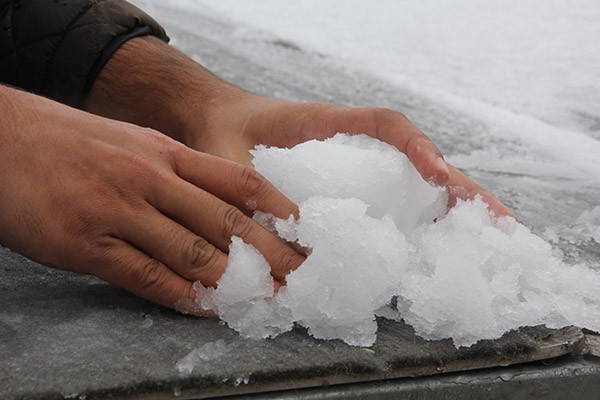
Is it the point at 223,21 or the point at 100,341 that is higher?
the point at 100,341

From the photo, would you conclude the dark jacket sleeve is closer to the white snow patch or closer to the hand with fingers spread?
the hand with fingers spread


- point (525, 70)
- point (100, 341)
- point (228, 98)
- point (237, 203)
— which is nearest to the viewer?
point (100, 341)

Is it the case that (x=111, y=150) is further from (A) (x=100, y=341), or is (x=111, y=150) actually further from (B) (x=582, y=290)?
(B) (x=582, y=290)

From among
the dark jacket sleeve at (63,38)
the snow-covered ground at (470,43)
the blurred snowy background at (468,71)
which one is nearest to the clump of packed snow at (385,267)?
the blurred snowy background at (468,71)

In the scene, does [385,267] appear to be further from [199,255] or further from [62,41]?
A: [62,41]

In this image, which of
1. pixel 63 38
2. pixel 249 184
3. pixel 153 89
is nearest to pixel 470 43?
pixel 153 89

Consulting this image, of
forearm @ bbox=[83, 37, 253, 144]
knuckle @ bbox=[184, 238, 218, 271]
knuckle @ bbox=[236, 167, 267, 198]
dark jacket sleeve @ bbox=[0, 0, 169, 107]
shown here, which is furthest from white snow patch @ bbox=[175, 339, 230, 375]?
Result: dark jacket sleeve @ bbox=[0, 0, 169, 107]

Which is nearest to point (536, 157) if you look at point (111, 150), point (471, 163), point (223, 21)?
point (471, 163)
